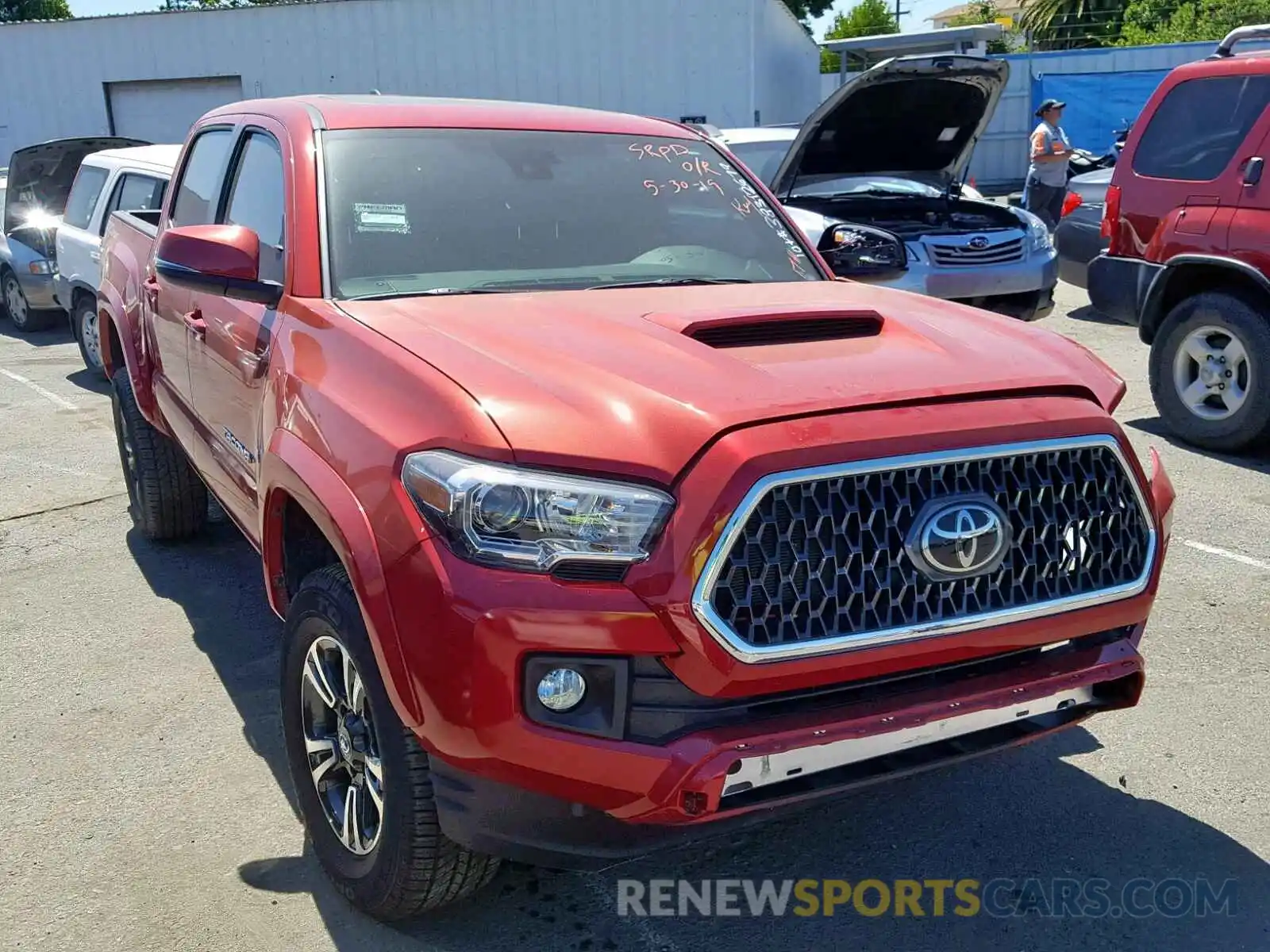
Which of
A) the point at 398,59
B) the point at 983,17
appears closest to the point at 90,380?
the point at 398,59

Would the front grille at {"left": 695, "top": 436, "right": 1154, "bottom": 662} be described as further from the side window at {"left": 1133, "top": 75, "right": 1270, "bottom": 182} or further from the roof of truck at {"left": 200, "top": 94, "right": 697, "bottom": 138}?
the side window at {"left": 1133, "top": 75, "right": 1270, "bottom": 182}

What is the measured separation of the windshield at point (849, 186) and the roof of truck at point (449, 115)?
16.2ft

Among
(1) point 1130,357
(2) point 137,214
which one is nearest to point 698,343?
(2) point 137,214

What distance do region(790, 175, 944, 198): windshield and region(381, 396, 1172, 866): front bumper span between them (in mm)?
6863

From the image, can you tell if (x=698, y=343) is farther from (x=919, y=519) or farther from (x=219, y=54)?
(x=219, y=54)

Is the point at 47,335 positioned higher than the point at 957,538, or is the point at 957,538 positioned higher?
the point at 957,538

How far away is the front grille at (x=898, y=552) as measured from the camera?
2.28m

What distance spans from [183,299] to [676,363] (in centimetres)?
241

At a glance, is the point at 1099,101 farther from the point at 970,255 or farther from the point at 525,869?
the point at 525,869

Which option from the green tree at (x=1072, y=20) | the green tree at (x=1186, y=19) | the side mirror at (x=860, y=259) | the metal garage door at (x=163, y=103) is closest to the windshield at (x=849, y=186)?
the side mirror at (x=860, y=259)

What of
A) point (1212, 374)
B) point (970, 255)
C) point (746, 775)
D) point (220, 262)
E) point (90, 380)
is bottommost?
point (90, 380)

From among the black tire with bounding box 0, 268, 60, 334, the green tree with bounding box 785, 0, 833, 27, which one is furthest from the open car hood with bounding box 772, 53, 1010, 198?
the green tree with bounding box 785, 0, 833, 27

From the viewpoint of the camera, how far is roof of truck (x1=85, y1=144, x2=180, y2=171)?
8519 mm

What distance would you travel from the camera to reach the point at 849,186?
→ 29.7 ft
